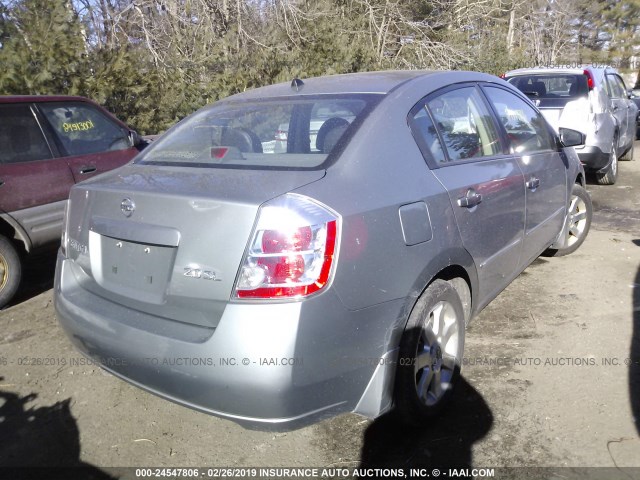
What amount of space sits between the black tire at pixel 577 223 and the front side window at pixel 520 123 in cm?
94

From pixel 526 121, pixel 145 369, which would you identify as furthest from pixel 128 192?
pixel 526 121

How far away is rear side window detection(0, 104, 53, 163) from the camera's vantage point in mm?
4730

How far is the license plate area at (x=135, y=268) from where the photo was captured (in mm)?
2314

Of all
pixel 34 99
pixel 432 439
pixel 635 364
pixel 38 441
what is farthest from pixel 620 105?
pixel 38 441

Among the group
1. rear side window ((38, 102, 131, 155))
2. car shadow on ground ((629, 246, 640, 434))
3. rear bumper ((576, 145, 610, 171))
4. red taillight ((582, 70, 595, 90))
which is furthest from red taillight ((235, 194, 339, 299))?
red taillight ((582, 70, 595, 90))

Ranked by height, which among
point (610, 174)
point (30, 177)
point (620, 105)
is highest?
point (620, 105)

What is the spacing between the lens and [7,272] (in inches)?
180

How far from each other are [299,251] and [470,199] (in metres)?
1.22

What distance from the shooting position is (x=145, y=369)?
233cm

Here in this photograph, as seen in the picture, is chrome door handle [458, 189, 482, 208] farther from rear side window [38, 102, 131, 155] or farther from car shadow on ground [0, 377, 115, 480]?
rear side window [38, 102, 131, 155]

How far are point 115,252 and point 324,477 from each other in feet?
4.50

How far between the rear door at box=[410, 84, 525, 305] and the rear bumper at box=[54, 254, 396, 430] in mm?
853

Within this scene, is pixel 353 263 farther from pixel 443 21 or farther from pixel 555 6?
pixel 555 6

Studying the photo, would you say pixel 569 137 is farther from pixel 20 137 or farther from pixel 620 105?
pixel 620 105
